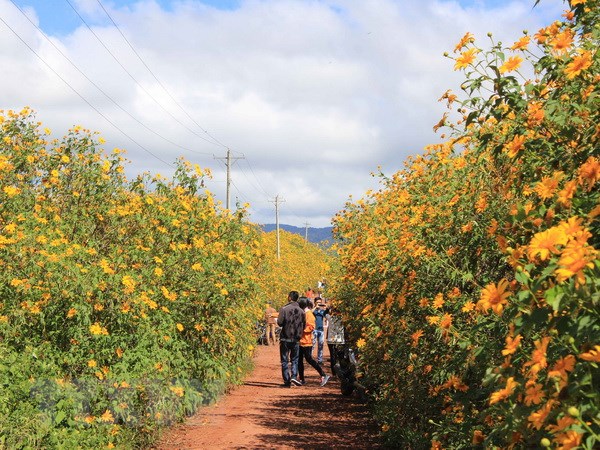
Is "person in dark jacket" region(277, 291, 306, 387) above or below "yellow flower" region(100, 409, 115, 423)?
above

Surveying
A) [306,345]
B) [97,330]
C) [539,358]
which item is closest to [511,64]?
[539,358]

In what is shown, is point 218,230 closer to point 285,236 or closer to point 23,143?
point 23,143

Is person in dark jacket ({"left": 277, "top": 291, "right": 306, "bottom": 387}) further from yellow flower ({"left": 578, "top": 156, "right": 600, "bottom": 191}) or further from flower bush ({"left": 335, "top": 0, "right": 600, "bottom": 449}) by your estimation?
yellow flower ({"left": 578, "top": 156, "right": 600, "bottom": 191})

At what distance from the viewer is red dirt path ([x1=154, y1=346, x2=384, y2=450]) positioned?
852 centimetres

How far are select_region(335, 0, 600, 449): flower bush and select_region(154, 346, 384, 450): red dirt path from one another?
179 centimetres

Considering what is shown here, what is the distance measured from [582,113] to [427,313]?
3.10 m

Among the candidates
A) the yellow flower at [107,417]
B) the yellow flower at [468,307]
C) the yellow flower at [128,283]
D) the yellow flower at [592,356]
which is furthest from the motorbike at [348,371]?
the yellow flower at [592,356]

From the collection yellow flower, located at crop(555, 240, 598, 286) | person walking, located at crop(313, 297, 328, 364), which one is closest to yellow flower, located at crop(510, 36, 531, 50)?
yellow flower, located at crop(555, 240, 598, 286)

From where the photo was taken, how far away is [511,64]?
3178mm

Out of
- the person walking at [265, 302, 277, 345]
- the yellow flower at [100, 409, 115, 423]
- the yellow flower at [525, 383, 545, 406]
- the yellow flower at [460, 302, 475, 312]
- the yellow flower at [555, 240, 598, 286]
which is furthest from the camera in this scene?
the person walking at [265, 302, 277, 345]

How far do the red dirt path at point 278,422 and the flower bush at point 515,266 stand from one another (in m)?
1.79

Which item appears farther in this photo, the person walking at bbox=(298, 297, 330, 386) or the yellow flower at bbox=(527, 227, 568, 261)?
the person walking at bbox=(298, 297, 330, 386)

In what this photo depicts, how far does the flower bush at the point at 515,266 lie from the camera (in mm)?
2170

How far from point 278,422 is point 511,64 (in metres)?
7.77
